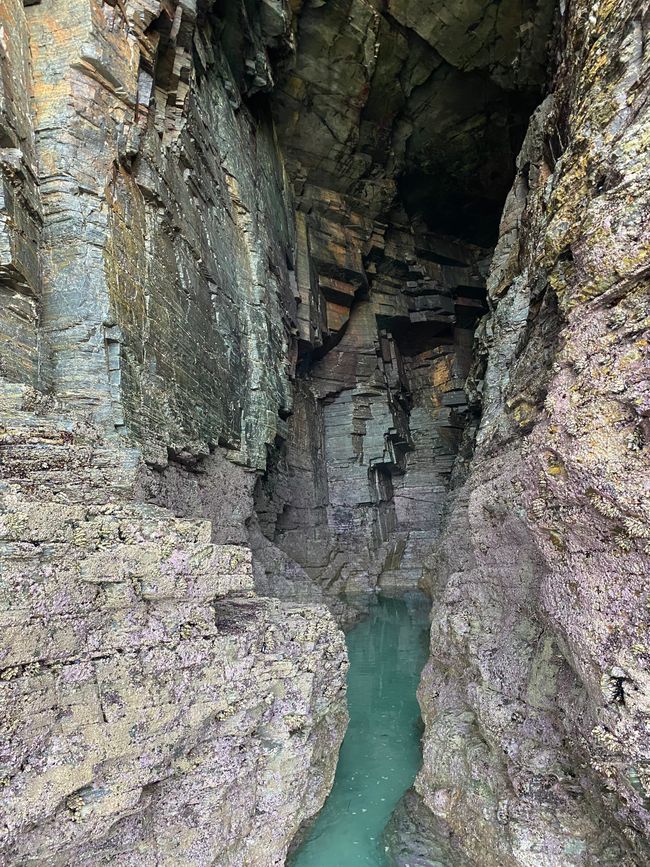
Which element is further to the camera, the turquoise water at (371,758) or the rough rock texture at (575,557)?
the turquoise water at (371,758)

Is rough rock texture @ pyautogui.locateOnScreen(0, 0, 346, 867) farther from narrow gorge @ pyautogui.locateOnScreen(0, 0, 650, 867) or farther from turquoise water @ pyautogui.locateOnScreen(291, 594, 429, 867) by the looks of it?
turquoise water @ pyautogui.locateOnScreen(291, 594, 429, 867)

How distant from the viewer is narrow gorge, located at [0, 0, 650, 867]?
3246 millimetres

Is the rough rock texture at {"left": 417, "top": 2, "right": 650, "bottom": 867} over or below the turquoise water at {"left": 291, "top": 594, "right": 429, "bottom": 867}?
over

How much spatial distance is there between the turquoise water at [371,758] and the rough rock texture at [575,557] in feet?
2.67

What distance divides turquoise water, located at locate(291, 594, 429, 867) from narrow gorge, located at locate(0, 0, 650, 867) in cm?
14

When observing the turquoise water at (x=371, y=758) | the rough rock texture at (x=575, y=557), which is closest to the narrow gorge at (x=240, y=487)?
the rough rock texture at (x=575, y=557)

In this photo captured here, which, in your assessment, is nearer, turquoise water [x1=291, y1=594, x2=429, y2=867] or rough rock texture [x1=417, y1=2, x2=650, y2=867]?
rough rock texture [x1=417, y1=2, x2=650, y2=867]

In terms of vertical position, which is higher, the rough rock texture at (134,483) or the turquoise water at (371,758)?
the rough rock texture at (134,483)

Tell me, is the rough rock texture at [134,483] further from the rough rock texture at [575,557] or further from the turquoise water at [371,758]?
the rough rock texture at [575,557]

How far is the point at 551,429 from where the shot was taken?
379 cm

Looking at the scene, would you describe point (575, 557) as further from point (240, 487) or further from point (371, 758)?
point (240, 487)

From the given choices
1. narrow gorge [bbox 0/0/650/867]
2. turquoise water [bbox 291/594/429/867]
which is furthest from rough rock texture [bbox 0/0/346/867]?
turquoise water [bbox 291/594/429/867]

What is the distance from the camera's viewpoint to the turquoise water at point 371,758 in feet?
16.5

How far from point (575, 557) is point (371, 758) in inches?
194
